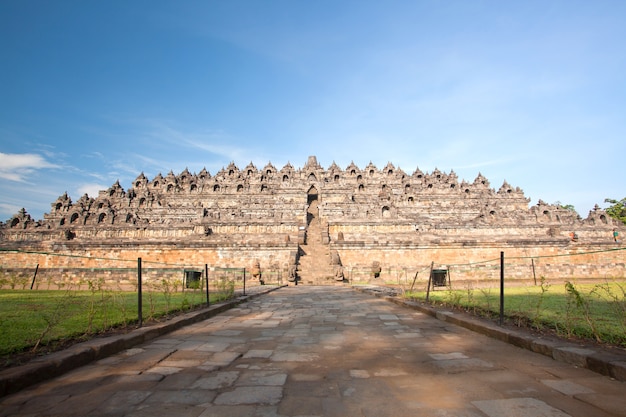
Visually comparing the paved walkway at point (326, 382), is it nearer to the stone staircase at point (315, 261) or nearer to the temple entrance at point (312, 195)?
the stone staircase at point (315, 261)

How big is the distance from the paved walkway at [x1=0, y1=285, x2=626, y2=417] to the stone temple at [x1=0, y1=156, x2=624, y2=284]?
10451mm

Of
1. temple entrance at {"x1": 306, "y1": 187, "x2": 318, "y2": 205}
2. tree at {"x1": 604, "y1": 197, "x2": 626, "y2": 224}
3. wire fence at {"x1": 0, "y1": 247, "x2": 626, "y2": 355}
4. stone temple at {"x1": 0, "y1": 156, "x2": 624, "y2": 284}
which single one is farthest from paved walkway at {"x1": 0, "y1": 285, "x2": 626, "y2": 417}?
tree at {"x1": 604, "y1": 197, "x2": 626, "y2": 224}

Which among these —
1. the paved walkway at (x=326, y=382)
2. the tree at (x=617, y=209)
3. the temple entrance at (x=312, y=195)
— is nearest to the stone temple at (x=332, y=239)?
the temple entrance at (x=312, y=195)

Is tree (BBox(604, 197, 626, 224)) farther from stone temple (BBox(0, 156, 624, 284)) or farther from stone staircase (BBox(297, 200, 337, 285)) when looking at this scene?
stone staircase (BBox(297, 200, 337, 285))

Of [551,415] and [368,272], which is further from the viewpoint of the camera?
[368,272]

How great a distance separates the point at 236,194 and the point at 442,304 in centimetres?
3832

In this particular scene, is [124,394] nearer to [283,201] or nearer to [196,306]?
[196,306]

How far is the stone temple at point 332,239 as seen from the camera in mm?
23672

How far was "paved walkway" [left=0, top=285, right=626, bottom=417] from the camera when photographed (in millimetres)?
3051

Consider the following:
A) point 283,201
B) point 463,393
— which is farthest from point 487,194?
point 463,393

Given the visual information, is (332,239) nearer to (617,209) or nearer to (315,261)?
(315,261)

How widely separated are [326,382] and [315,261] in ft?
67.0

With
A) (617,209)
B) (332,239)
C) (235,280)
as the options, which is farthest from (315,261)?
(617,209)

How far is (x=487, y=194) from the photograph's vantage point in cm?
Answer: 4500
